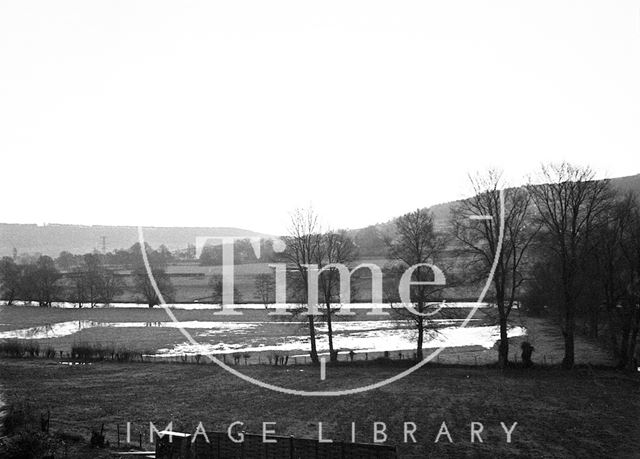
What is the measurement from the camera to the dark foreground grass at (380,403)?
59.0 feet

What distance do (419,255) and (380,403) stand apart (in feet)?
38.5

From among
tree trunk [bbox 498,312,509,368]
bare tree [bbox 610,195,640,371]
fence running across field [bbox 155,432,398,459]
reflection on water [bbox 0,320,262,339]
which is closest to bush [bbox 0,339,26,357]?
reflection on water [bbox 0,320,262,339]

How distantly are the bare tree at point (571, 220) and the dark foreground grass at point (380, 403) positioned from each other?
355cm

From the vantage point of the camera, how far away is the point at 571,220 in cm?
3250

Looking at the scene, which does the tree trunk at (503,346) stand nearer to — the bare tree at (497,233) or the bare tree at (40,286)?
the bare tree at (497,233)

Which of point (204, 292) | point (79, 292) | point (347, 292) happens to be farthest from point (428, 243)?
point (79, 292)

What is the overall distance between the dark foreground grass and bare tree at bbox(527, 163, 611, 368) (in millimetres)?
3546

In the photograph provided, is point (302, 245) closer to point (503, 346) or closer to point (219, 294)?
point (503, 346)

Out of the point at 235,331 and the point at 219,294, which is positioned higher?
the point at 219,294

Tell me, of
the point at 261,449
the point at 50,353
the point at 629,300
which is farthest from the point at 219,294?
the point at 261,449

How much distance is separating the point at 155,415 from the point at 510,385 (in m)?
16.1

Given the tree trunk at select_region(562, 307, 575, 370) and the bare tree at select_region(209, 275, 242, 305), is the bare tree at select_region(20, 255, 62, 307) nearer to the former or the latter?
the bare tree at select_region(209, 275, 242, 305)

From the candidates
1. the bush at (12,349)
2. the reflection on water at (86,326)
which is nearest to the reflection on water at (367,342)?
the reflection on water at (86,326)

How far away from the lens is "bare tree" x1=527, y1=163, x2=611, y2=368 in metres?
30.5
